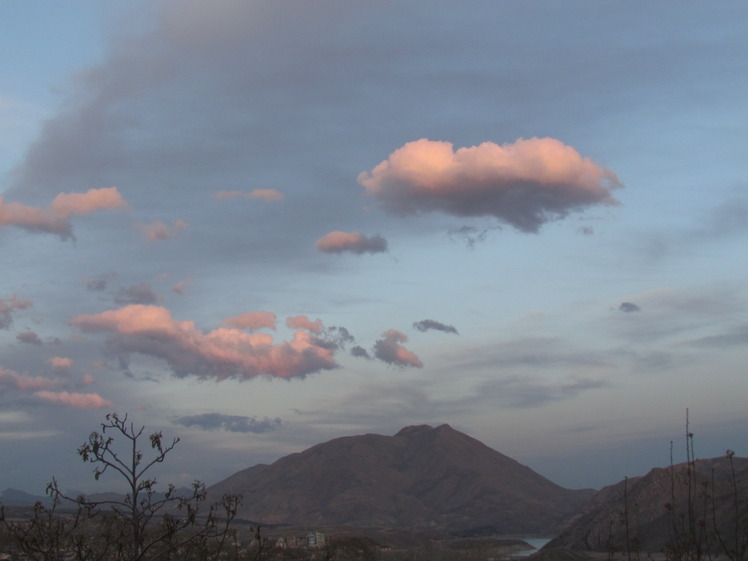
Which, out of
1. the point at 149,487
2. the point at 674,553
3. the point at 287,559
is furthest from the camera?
the point at 287,559

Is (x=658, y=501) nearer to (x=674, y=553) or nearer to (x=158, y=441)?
(x=674, y=553)

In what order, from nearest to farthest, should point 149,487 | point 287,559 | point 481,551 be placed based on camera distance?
point 149,487, point 287,559, point 481,551

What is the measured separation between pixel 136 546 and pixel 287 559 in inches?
4199

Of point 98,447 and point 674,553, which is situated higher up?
point 98,447

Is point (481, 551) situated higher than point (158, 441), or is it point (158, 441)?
point (158, 441)

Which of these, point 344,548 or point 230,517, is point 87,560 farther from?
point 344,548

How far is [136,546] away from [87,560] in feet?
4.21

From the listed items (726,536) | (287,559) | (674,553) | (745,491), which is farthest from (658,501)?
(674,553)

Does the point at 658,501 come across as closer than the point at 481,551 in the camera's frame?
No

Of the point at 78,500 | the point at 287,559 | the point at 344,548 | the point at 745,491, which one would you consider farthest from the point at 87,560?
→ the point at 745,491

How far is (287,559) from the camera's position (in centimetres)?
11488

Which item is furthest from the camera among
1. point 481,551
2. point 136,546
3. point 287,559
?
point 481,551

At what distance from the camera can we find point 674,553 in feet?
73.3

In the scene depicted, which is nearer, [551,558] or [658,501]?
[551,558]
